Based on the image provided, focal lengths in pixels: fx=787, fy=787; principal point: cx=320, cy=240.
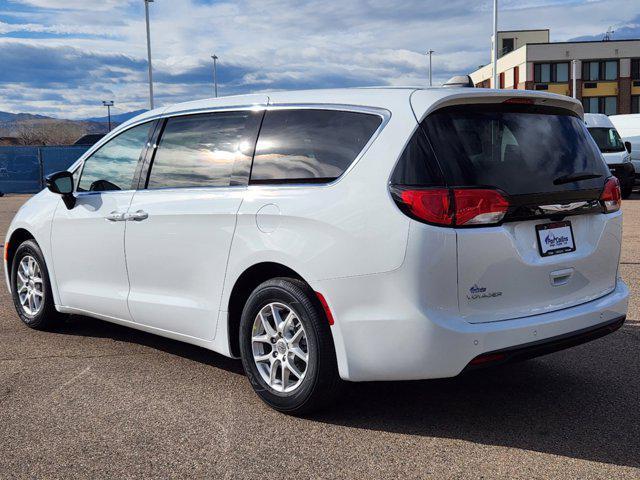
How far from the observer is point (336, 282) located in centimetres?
394

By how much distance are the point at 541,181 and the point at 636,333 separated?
8.18 feet

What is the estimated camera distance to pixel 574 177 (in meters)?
4.22

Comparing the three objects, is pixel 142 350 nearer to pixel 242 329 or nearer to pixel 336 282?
pixel 242 329

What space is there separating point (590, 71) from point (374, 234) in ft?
218

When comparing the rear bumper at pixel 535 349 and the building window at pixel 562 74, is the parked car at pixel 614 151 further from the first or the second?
the building window at pixel 562 74

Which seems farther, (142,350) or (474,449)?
(142,350)

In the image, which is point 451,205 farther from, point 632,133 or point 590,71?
point 590,71

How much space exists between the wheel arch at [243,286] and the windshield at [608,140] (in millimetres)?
20199

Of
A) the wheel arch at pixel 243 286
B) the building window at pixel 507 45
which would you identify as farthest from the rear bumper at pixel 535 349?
the building window at pixel 507 45

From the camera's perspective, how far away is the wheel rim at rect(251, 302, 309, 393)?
4.21 meters

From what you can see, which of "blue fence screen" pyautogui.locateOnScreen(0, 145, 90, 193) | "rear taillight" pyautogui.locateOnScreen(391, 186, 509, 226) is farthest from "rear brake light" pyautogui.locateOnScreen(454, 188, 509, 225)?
"blue fence screen" pyautogui.locateOnScreen(0, 145, 90, 193)

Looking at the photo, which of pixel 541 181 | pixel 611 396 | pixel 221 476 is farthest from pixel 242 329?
pixel 611 396

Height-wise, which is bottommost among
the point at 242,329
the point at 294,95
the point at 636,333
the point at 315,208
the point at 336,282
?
the point at 636,333

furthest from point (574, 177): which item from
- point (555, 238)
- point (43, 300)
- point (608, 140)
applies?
point (608, 140)
